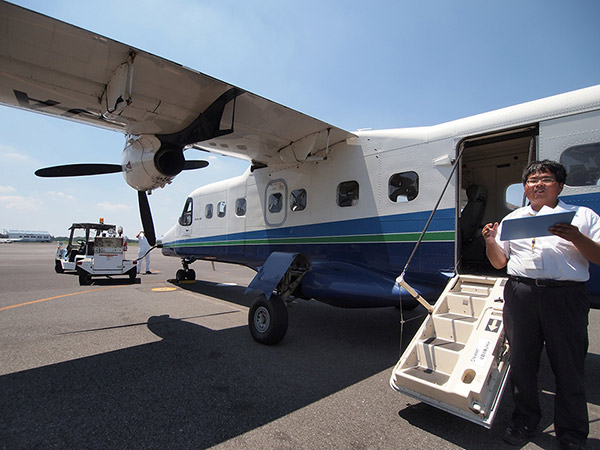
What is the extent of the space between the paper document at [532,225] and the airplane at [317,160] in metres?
1.24

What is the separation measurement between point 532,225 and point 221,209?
7.54m

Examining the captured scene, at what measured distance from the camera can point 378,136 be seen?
5.39 metres

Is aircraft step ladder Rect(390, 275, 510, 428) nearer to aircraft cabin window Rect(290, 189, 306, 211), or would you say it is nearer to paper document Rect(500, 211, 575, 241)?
paper document Rect(500, 211, 575, 241)

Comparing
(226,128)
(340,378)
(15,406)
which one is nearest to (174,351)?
(15,406)

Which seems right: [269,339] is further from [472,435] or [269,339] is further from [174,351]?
[472,435]

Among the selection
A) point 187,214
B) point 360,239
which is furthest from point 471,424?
point 187,214

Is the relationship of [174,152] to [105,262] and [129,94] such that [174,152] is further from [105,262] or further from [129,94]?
[105,262]

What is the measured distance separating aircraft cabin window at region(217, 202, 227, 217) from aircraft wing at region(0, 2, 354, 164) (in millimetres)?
2269

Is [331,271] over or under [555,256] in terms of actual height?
under

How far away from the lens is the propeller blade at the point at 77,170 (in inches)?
282

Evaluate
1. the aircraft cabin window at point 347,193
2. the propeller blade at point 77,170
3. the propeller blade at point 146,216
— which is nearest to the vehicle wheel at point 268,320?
the aircraft cabin window at point 347,193

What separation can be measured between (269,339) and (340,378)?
1.38m

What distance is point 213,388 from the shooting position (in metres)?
3.53

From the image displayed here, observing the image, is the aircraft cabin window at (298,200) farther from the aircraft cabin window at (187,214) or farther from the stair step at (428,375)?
the aircraft cabin window at (187,214)
